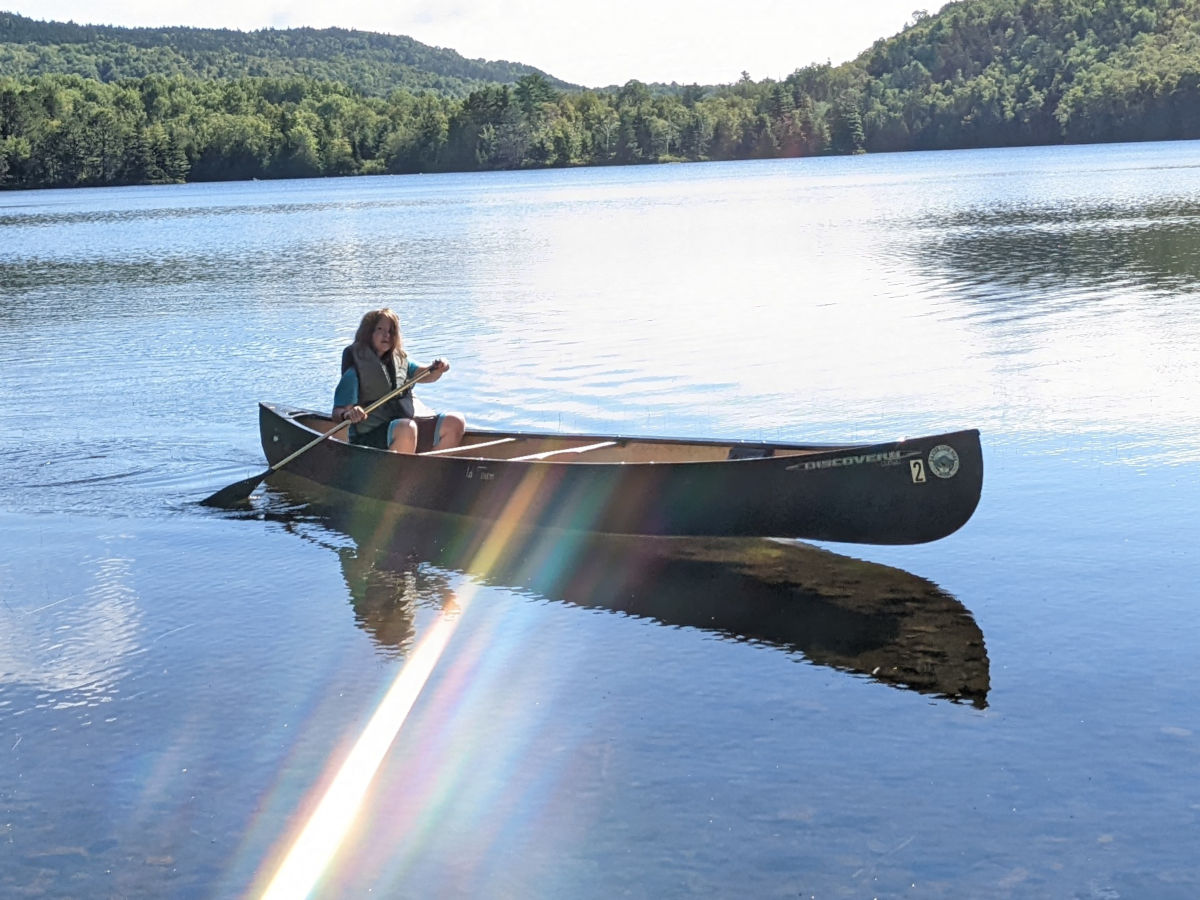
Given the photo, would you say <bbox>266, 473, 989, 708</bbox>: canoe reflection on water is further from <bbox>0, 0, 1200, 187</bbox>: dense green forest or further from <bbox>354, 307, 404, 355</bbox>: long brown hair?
<bbox>0, 0, 1200, 187</bbox>: dense green forest

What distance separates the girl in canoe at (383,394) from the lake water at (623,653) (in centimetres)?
85

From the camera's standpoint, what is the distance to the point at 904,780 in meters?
6.63

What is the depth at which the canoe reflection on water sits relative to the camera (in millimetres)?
8398

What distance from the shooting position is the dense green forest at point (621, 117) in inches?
5842

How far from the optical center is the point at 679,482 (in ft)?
33.6

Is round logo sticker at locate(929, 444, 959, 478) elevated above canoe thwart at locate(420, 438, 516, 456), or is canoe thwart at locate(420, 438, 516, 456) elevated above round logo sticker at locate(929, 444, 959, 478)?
round logo sticker at locate(929, 444, 959, 478)

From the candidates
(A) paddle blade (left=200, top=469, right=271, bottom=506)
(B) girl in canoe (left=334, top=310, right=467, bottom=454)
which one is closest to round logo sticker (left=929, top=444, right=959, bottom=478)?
(B) girl in canoe (left=334, top=310, right=467, bottom=454)

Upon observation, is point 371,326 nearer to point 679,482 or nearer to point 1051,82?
point 679,482

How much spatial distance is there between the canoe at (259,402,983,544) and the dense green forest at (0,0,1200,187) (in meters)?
142

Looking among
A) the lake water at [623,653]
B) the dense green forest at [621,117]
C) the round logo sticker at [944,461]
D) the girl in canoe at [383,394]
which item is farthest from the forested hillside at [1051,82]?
the round logo sticker at [944,461]

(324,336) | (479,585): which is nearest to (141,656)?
(479,585)

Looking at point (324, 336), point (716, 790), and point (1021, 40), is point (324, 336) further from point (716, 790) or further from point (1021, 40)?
point (1021, 40)

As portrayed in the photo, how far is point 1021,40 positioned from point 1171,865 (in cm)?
20136

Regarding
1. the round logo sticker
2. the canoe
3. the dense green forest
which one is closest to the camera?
the round logo sticker
